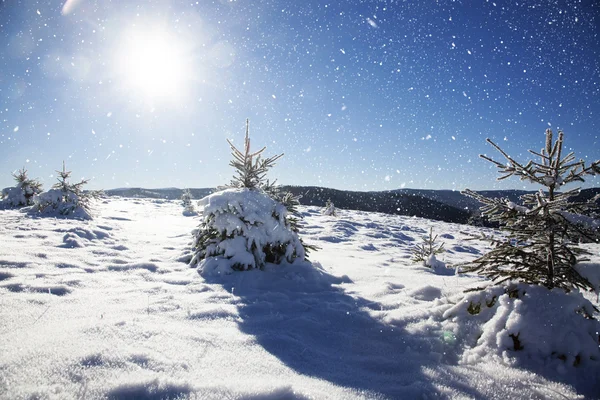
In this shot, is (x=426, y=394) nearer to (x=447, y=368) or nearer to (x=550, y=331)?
(x=447, y=368)

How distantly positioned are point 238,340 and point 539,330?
2693 millimetres

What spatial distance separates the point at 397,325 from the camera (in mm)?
3172

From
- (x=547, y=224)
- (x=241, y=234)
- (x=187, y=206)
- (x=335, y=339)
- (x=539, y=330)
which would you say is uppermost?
(x=547, y=224)

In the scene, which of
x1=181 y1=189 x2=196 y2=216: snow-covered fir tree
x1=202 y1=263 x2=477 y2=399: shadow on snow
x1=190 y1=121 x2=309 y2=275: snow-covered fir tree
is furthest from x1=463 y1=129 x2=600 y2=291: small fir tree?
x1=181 y1=189 x2=196 y2=216: snow-covered fir tree

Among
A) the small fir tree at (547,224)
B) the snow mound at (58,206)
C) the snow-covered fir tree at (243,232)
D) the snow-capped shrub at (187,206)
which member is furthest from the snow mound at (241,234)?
the snow-capped shrub at (187,206)

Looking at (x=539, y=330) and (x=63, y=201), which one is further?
(x=63, y=201)

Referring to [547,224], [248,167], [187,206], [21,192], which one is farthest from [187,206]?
[547,224]

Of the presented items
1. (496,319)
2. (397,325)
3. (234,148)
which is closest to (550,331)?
(496,319)

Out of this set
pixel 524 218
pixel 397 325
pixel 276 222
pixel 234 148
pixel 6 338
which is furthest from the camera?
pixel 234 148

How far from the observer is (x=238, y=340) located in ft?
8.77

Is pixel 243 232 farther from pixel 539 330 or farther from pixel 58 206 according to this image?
pixel 58 206

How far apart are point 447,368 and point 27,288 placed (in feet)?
15.5

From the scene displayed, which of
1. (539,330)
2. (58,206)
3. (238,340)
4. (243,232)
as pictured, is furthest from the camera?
(58,206)

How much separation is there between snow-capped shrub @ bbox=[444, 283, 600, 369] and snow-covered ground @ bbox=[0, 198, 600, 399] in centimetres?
5
